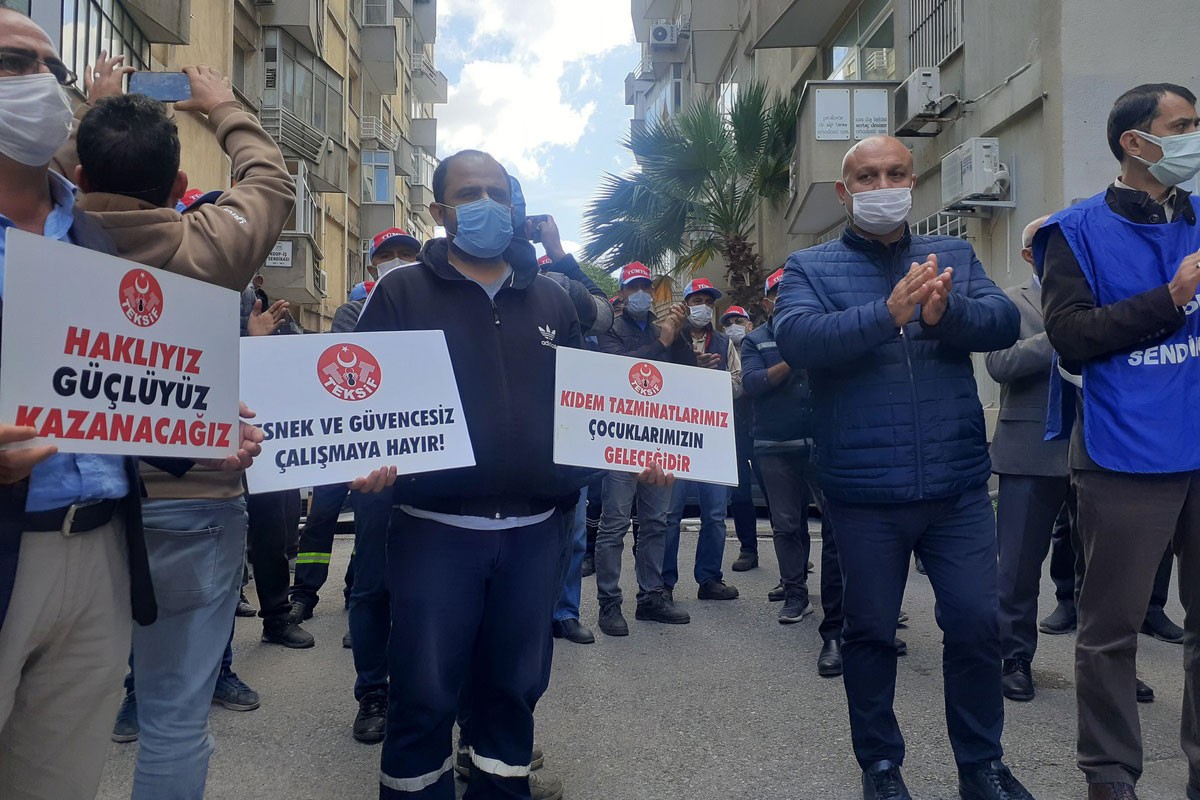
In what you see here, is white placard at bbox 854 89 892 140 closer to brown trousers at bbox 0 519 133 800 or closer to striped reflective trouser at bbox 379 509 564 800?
striped reflective trouser at bbox 379 509 564 800

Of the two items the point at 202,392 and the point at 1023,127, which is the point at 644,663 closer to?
the point at 202,392

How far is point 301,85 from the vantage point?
21406mm

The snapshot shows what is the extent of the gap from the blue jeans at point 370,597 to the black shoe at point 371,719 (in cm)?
→ 3

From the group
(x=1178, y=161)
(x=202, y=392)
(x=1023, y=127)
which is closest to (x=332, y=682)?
(x=202, y=392)

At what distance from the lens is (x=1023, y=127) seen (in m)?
9.36

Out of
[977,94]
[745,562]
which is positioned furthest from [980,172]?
[745,562]

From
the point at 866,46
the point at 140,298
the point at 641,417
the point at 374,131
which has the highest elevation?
the point at 374,131

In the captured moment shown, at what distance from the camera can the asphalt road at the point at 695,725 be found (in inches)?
132

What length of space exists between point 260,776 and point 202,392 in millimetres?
2073

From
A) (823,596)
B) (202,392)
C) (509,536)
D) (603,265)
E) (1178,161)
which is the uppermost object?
(603,265)

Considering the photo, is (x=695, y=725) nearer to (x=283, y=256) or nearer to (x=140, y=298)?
(x=140, y=298)

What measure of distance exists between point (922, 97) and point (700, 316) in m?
5.59

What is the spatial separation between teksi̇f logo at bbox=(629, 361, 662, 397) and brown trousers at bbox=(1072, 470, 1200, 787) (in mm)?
1407

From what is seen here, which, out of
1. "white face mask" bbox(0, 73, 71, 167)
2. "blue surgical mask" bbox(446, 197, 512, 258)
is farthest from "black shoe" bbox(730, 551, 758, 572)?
"white face mask" bbox(0, 73, 71, 167)
